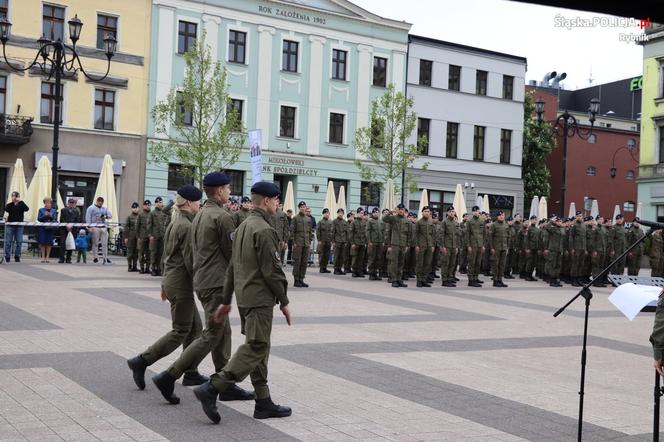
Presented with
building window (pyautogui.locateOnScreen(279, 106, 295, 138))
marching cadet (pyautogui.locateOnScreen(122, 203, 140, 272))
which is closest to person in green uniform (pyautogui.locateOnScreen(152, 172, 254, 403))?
marching cadet (pyautogui.locateOnScreen(122, 203, 140, 272))

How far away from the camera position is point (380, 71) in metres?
46.7

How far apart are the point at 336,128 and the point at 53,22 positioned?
1545 cm

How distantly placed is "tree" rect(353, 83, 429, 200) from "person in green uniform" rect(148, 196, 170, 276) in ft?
63.0

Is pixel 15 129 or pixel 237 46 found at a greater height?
pixel 237 46

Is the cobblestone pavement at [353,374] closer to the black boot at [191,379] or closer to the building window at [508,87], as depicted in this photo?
the black boot at [191,379]

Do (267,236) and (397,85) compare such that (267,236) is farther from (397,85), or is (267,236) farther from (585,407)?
(397,85)

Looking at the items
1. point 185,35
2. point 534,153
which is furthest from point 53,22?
point 534,153

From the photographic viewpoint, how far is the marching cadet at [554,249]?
2530 centimetres

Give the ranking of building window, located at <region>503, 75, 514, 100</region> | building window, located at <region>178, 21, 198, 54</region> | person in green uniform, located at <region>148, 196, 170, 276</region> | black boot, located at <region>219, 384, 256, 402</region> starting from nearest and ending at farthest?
black boot, located at <region>219, 384, 256, 402</region> < person in green uniform, located at <region>148, 196, 170, 276</region> < building window, located at <region>178, 21, 198, 54</region> < building window, located at <region>503, 75, 514, 100</region>

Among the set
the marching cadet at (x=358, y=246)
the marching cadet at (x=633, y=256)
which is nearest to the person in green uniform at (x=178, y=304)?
the marching cadet at (x=358, y=246)

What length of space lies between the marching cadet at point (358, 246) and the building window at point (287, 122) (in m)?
18.7

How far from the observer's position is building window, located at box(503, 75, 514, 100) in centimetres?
5166

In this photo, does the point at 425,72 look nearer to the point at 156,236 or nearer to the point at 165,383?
the point at 156,236

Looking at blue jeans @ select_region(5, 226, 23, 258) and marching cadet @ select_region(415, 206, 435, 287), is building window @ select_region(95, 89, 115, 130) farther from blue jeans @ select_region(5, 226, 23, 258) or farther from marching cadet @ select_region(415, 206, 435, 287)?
marching cadet @ select_region(415, 206, 435, 287)
